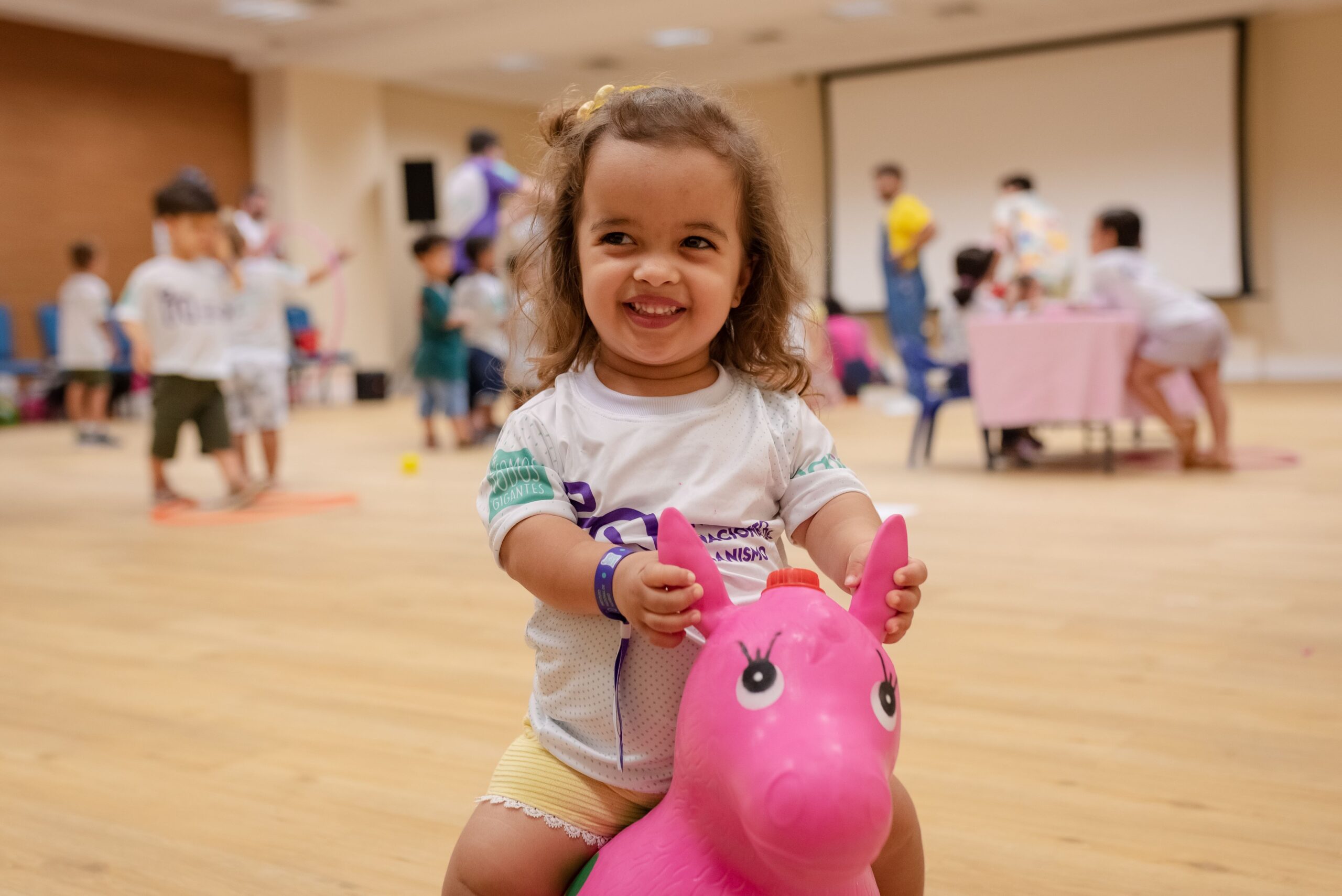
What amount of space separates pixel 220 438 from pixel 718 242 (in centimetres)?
414

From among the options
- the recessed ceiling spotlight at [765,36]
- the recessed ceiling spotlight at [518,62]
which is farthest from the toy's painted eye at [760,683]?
the recessed ceiling spotlight at [518,62]

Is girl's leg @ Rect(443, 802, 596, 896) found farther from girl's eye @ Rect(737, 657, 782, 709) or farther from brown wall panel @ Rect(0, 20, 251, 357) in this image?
brown wall panel @ Rect(0, 20, 251, 357)

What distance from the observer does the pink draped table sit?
196 inches

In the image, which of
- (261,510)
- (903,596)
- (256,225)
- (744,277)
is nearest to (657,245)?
(744,277)

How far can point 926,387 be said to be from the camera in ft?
18.6

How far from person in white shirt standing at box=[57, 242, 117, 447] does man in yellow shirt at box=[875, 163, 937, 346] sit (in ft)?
17.2

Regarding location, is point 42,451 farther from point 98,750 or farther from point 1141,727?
point 1141,727

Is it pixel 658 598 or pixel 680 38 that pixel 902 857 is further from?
pixel 680 38

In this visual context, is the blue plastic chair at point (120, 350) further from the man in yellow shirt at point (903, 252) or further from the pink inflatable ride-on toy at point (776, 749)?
the pink inflatable ride-on toy at point (776, 749)

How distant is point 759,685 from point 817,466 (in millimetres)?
340

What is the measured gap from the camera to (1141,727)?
6.20 ft

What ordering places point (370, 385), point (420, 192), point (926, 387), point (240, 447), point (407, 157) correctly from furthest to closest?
point (407, 157)
point (420, 192)
point (370, 385)
point (926, 387)
point (240, 447)

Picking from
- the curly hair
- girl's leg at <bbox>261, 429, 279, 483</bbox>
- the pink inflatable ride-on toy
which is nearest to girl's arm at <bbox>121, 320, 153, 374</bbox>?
girl's leg at <bbox>261, 429, 279, 483</bbox>

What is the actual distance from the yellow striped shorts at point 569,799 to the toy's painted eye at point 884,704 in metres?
0.25
